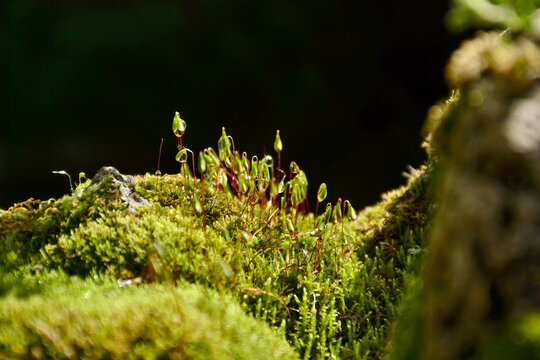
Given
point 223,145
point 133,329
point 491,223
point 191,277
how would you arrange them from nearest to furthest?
1. point 491,223
2. point 133,329
3. point 191,277
4. point 223,145

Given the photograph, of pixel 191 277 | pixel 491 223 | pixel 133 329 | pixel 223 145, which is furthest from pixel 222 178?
pixel 491 223

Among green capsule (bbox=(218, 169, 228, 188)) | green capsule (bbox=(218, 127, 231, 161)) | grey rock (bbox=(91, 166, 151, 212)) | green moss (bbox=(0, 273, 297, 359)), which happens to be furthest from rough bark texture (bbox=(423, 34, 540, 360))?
grey rock (bbox=(91, 166, 151, 212))

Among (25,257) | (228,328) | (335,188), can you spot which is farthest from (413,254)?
(335,188)

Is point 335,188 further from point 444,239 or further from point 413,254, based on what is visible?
point 444,239

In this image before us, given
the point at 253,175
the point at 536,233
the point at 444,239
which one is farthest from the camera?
the point at 253,175

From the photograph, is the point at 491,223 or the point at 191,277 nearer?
the point at 491,223

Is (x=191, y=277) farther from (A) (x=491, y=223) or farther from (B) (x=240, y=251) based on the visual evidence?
(A) (x=491, y=223)

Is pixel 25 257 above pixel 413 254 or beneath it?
beneath
